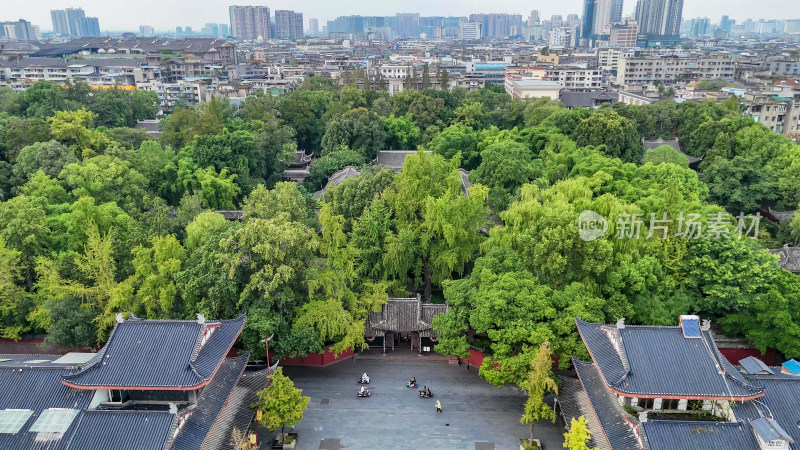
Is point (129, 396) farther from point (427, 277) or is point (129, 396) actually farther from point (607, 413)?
point (607, 413)

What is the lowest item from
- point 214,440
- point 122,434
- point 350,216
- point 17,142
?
point 214,440

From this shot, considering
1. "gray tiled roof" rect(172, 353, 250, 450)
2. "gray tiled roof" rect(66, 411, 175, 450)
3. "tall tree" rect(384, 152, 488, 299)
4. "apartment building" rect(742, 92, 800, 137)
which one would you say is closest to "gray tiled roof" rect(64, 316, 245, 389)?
"gray tiled roof" rect(66, 411, 175, 450)

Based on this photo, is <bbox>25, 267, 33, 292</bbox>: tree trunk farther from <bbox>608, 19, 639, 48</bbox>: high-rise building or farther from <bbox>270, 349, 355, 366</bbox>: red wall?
<bbox>608, 19, 639, 48</bbox>: high-rise building

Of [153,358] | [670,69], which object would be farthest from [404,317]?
[670,69]

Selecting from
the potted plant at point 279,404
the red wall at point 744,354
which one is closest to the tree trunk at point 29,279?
the potted plant at point 279,404

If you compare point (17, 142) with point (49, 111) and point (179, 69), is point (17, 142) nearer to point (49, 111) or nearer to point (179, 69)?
point (49, 111)

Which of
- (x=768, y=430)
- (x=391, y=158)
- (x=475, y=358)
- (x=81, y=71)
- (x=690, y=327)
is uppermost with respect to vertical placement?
(x=81, y=71)

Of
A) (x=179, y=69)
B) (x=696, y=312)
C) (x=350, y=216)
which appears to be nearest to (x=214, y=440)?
(x=350, y=216)

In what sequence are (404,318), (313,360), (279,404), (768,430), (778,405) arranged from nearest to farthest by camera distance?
(768,430)
(778,405)
(279,404)
(313,360)
(404,318)
